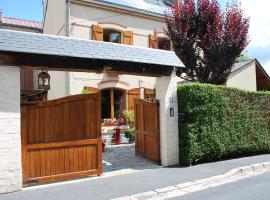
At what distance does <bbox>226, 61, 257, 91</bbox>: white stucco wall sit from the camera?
18.7 meters

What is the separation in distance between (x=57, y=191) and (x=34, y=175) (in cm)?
92

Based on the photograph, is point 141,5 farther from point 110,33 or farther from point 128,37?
point 110,33

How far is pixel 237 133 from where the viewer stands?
11.1 m

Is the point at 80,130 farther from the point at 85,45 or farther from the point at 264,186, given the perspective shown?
the point at 264,186

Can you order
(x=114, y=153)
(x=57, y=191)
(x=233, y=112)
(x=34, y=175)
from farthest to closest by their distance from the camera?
(x=114, y=153) < (x=233, y=112) < (x=34, y=175) < (x=57, y=191)

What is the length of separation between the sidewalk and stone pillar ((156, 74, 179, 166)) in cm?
47

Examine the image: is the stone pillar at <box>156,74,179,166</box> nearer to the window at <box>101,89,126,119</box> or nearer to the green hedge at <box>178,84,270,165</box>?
the green hedge at <box>178,84,270,165</box>

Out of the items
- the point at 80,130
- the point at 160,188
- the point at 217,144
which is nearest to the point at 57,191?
the point at 80,130

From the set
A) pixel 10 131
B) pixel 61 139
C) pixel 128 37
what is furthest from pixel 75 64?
pixel 128 37

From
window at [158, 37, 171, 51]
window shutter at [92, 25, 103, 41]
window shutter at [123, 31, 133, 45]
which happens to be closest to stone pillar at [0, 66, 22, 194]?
window shutter at [92, 25, 103, 41]

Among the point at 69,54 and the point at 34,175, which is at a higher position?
the point at 69,54

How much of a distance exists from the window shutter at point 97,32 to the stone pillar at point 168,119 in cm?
766

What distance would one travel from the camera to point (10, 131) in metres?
7.12

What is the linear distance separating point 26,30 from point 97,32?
950 cm
